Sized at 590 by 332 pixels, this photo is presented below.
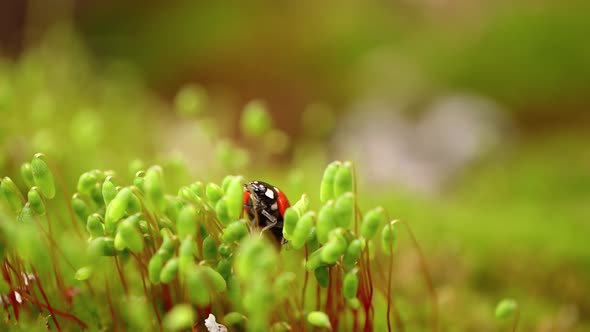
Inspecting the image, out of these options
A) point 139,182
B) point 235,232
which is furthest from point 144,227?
point 235,232

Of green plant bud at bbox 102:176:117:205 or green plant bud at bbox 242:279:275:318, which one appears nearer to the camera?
green plant bud at bbox 242:279:275:318

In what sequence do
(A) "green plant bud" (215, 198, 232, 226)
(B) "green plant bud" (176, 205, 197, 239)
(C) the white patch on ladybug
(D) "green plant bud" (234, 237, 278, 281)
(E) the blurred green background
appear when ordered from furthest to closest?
(E) the blurred green background, (C) the white patch on ladybug, (A) "green plant bud" (215, 198, 232, 226), (B) "green plant bud" (176, 205, 197, 239), (D) "green plant bud" (234, 237, 278, 281)

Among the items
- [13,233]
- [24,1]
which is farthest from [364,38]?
[13,233]

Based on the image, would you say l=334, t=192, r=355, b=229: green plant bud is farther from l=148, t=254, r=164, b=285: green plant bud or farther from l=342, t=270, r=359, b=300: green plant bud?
l=148, t=254, r=164, b=285: green plant bud

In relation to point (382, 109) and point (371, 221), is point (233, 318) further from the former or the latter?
point (382, 109)

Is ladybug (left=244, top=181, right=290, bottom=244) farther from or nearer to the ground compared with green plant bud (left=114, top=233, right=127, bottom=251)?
farther from the ground

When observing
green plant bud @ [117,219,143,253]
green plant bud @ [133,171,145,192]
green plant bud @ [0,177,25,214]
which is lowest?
green plant bud @ [117,219,143,253]

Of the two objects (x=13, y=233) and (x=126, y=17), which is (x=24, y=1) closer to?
(x=126, y=17)

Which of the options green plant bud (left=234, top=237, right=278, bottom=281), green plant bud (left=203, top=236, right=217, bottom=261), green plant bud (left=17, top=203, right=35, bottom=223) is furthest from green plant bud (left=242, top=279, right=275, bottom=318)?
green plant bud (left=17, top=203, right=35, bottom=223)
